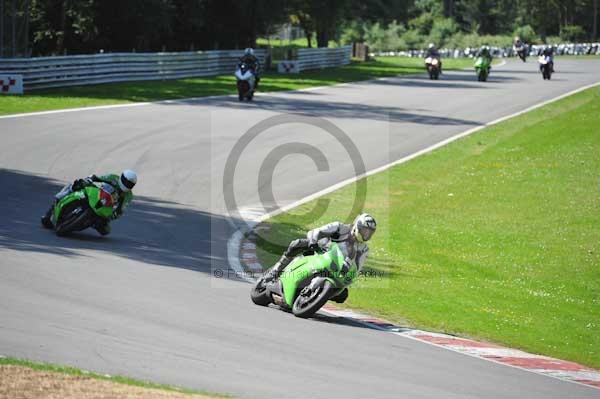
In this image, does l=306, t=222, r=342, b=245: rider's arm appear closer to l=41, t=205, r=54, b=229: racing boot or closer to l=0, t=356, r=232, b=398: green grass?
l=0, t=356, r=232, b=398: green grass

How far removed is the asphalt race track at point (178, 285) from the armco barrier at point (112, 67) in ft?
17.7

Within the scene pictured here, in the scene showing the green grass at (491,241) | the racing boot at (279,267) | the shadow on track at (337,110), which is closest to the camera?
the racing boot at (279,267)

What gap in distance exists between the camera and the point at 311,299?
1116 cm

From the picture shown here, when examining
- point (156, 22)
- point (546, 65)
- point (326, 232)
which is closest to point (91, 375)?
point (326, 232)

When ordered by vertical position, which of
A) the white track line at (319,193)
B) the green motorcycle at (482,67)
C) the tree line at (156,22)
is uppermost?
the tree line at (156,22)

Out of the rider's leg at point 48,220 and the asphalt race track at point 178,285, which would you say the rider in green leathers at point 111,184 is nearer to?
the rider's leg at point 48,220

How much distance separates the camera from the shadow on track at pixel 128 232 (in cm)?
1355

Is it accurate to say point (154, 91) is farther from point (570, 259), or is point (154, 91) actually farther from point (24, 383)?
point (24, 383)

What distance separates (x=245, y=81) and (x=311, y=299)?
24.0 metres

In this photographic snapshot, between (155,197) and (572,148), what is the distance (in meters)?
14.3

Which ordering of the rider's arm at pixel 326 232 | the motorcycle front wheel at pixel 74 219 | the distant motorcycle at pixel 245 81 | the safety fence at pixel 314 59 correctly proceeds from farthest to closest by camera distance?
the safety fence at pixel 314 59 < the distant motorcycle at pixel 245 81 < the motorcycle front wheel at pixel 74 219 < the rider's arm at pixel 326 232

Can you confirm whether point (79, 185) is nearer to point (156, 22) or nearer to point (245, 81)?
point (245, 81)

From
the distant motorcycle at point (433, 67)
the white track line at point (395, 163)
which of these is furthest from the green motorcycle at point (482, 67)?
the white track line at point (395, 163)

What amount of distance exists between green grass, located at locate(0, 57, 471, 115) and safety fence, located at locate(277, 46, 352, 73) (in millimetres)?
697
